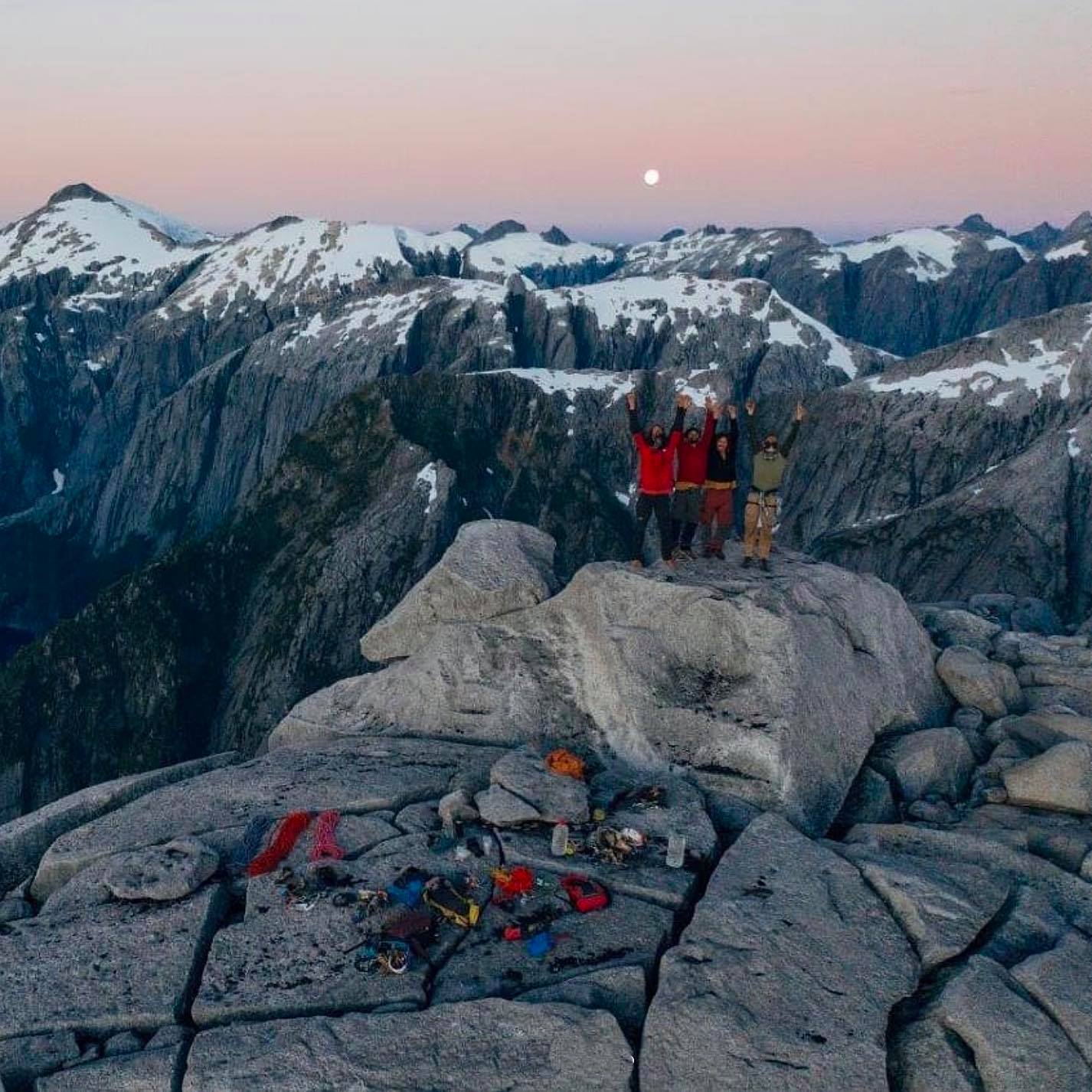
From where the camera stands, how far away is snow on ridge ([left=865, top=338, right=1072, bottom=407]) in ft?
493

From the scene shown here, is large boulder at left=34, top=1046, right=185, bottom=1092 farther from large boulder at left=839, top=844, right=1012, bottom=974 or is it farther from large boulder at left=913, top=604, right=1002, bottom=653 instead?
large boulder at left=913, top=604, right=1002, bottom=653

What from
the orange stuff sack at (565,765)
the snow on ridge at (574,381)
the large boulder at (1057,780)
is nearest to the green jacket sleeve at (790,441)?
the large boulder at (1057,780)

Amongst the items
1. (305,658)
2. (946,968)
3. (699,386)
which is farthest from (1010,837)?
(699,386)

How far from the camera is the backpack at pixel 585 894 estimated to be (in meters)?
14.7

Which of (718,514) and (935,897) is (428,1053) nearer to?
(935,897)

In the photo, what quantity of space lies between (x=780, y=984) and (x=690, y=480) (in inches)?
Result: 576

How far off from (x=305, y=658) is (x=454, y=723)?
404 feet

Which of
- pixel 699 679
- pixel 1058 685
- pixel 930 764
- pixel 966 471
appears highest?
pixel 699 679

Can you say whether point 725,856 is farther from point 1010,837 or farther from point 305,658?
point 305,658

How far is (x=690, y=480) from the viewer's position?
24.0 meters

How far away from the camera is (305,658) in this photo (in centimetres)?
13975

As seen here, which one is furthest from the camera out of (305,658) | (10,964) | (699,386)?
(699,386)

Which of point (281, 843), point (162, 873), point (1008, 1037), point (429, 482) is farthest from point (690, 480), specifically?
point (429, 482)

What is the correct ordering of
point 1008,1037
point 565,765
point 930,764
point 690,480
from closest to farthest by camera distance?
1. point 1008,1037
2. point 565,765
3. point 930,764
4. point 690,480
